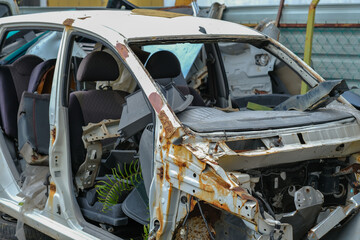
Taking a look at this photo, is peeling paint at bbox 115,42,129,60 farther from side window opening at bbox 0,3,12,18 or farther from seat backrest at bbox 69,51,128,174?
side window opening at bbox 0,3,12,18

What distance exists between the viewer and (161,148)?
3287 mm

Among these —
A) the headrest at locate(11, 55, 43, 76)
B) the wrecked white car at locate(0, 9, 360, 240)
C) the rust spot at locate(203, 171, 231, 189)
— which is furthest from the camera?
the headrest at locate(11, 55, 43, 76)

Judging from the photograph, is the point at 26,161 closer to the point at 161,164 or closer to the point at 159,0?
the point at 161,164

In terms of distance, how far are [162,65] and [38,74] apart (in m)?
1.35

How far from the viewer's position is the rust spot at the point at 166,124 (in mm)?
3225

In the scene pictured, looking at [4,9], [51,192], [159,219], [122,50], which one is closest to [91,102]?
[51,192]

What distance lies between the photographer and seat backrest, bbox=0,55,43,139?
195 inches

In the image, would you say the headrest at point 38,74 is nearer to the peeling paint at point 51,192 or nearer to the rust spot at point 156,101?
the peeling paint at point 51,192

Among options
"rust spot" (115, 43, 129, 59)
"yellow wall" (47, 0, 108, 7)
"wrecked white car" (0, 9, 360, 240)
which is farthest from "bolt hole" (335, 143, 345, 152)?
"yellow wall" (47, 0, 108, 7)

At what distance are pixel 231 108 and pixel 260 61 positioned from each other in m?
3.31

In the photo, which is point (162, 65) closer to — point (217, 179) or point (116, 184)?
point (116, 184)

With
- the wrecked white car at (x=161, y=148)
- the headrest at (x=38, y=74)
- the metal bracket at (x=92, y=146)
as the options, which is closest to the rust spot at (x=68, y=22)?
the wrecked white car at (x=161, y=148)

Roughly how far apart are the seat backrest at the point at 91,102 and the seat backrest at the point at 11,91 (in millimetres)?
868

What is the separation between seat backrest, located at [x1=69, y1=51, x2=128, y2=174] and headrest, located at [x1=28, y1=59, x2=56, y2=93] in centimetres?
71
